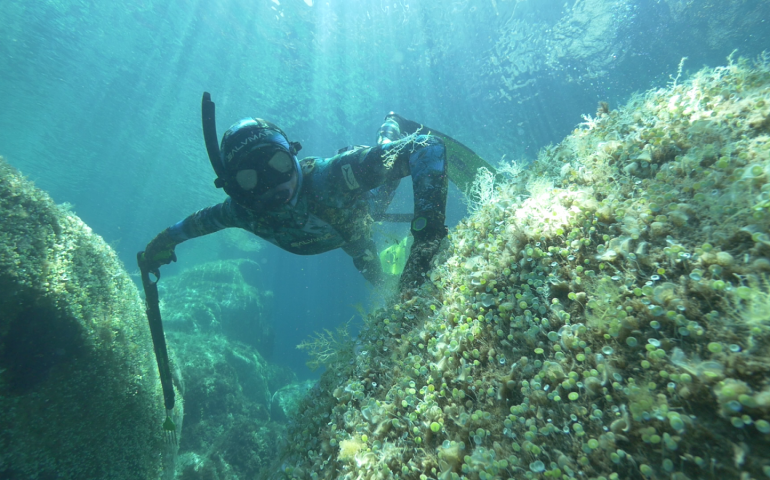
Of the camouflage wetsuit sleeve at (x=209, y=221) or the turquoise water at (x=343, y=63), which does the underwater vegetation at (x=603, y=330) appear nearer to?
the camouflage wetsuit sleeve at (x=209, y=221)

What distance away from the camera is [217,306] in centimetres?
1741

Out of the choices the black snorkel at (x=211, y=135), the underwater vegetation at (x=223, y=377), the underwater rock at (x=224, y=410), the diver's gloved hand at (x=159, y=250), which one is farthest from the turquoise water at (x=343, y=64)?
the black snorkel at (x=211, y=135)

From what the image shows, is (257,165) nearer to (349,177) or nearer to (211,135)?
(211,135)

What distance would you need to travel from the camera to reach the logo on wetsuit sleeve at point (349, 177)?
3.66 metres

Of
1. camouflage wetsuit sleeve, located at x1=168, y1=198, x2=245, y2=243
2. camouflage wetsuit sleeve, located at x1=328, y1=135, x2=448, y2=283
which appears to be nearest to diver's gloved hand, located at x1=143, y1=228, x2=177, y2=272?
camouflage wetsuit sleeve, located at x1=168, y1=198, x2=245, y2=243

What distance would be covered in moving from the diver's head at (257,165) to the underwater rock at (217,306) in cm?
1403

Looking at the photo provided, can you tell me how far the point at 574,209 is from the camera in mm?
1771

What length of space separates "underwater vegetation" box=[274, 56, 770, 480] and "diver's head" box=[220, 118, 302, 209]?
207 centimetres

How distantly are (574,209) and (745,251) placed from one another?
0.75 metres

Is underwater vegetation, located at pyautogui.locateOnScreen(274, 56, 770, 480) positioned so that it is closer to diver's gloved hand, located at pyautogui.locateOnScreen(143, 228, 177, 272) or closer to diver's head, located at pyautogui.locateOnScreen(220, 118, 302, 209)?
diver's head, located at pyautogui.locateOnScreen(220, 118, 302, 209)

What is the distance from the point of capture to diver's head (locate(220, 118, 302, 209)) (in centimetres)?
329

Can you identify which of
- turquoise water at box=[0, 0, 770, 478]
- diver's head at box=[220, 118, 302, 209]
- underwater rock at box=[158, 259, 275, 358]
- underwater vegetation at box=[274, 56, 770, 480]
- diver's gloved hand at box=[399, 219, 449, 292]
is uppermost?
turquoise water at box=[0, 0, 770, 478]

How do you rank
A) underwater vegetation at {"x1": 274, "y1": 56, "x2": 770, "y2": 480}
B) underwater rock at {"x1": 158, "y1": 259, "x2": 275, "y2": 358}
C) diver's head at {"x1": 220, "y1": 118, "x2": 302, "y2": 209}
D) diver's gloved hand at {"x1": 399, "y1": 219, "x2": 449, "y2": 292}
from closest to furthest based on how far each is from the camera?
underwater vegetation at {"x1": 274, "y1": 56, "x2": 770, "y2": 480} < diver's gloved hand at {"x1": 399, "y1": 219, "x2": 449, "y2": 292} < diver's head at {"x1": 220, "y1": 118, "x2": 302, "y2": 209} < underwater rock at {"x1": 158, "y1": 259, "x2": 275, "y2": 358}

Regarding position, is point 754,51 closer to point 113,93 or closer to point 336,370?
point 336,370
